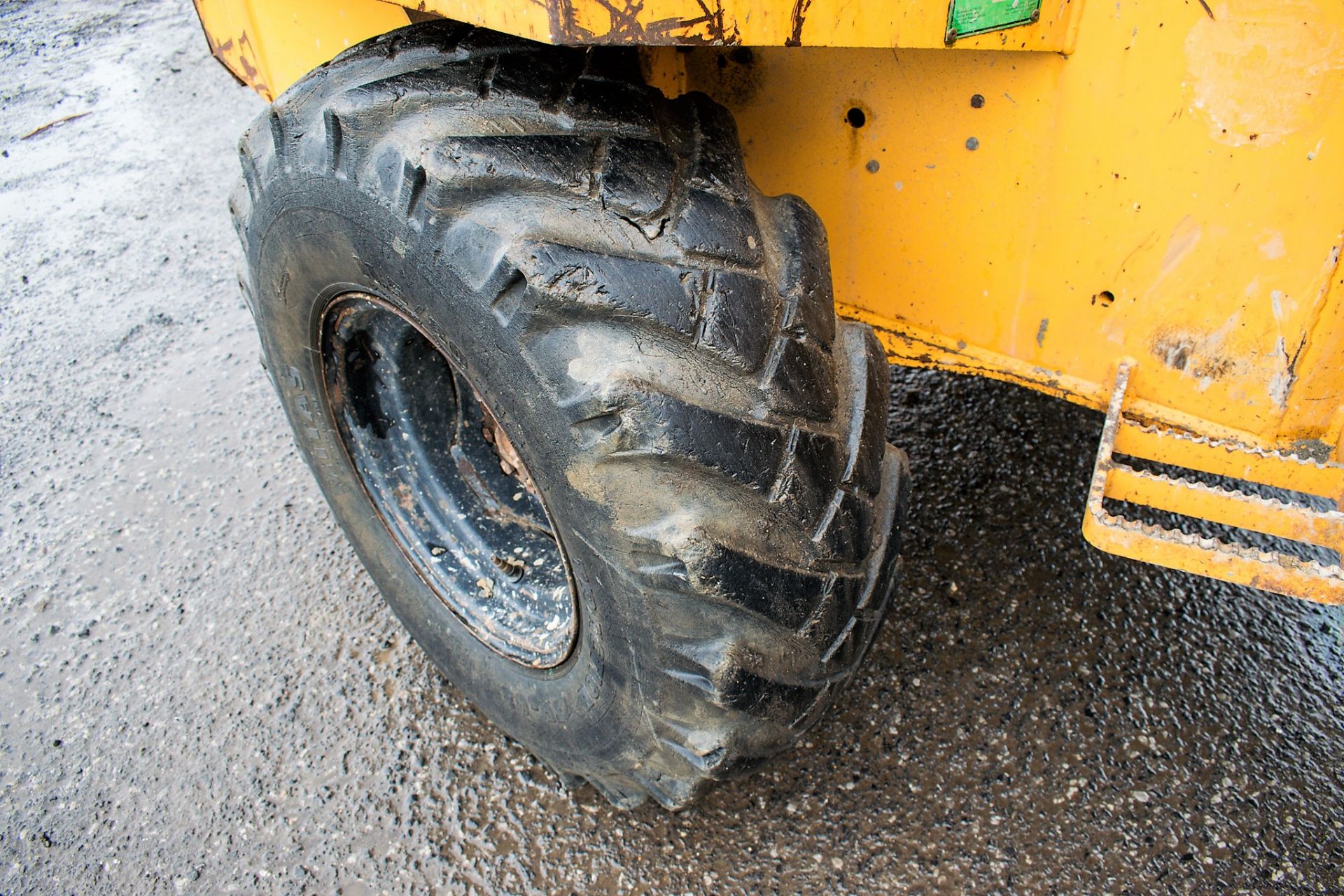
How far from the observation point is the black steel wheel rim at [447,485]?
173cm

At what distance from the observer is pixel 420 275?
4.05ft

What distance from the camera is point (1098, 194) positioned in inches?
49.6

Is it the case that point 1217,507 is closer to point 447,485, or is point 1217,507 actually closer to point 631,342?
point 631,342

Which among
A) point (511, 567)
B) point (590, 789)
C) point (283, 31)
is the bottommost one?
point (590, 789)

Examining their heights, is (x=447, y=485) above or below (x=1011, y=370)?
below

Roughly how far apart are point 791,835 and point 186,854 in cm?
112

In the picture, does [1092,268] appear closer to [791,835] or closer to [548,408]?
[548,408]

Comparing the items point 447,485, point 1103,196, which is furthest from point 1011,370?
point 447,485

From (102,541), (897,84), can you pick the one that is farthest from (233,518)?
(897,84)

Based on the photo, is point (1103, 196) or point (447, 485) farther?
point (447, 485)

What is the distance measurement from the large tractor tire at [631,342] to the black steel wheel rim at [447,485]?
0.70 ft

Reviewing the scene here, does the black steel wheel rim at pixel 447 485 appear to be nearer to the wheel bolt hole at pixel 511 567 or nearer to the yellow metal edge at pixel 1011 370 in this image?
the wheel bolt hole at pixel 511 567

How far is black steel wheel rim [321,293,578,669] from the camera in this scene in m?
1.73

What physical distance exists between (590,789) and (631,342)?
1033mm
